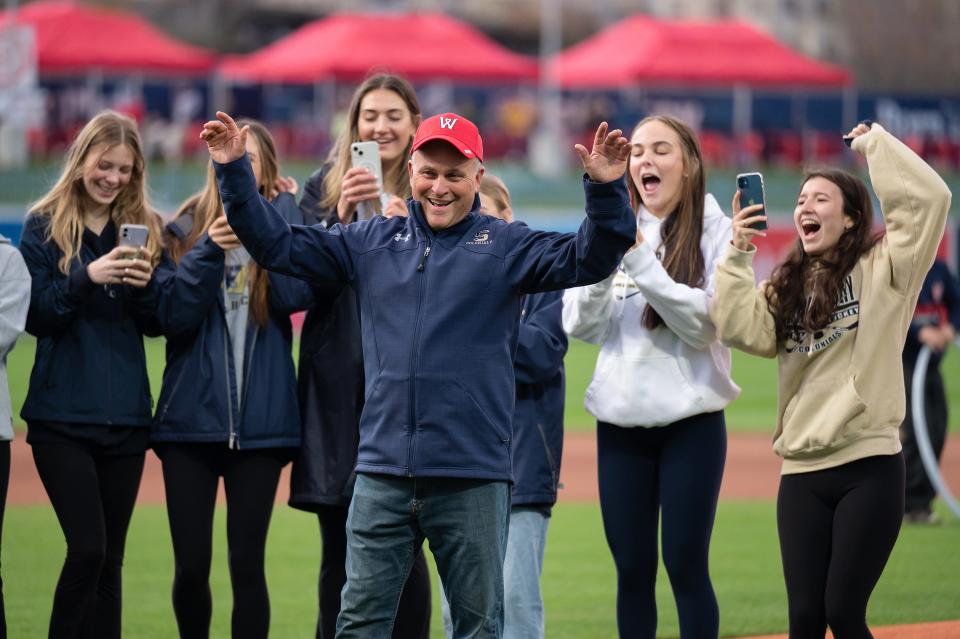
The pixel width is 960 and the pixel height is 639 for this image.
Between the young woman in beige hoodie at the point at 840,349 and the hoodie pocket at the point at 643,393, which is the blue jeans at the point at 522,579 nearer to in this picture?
the hoodie pocket at the point at 643,393

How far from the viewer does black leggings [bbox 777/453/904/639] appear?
509 cm

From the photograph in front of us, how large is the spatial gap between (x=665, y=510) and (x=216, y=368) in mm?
1890

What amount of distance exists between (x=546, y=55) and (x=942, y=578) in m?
33.9

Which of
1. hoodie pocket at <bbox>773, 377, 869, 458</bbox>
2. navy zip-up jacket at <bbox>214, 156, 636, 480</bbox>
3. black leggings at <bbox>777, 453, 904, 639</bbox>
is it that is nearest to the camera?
navy zip-up jacket at <bbox>214, 156, 636, 480</bbox>

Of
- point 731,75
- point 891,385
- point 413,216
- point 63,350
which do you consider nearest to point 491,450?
point 413,216

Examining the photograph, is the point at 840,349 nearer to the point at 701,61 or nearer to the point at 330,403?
the point at 330,403

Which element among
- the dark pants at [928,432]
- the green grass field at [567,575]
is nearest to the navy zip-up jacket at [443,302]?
the green grass field at [567,575]

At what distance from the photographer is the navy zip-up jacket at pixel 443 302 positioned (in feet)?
15.0

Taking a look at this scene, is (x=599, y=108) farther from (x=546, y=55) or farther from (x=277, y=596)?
(x=277, y=596)

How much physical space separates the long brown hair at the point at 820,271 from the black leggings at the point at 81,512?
8.92 ft

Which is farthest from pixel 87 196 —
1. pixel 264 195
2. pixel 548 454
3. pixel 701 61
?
pixel 701 61

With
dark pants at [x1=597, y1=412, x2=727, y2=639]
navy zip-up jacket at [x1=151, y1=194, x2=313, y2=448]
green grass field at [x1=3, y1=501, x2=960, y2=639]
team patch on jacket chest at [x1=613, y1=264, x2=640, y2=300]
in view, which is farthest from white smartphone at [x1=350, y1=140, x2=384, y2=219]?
green grass field at [x1=3, y1=501, x2=960, y2=639]

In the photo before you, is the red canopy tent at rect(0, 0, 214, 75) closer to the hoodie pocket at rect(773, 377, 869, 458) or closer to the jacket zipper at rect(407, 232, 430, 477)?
the hoodie pocket at rect(773, 377, 869, 458)

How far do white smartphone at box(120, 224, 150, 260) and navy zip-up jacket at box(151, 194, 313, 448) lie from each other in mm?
184
